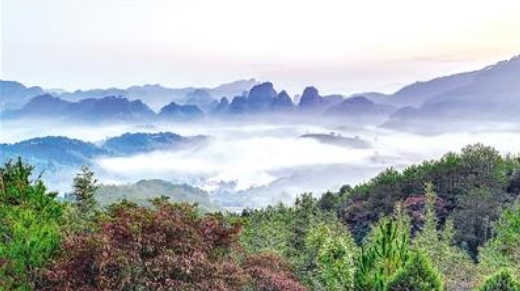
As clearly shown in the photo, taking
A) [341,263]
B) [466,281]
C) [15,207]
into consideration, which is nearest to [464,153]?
[466,281]

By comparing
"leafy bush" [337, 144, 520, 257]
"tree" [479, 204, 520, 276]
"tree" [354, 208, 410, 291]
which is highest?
"tree" [354, 208, 410, 291]

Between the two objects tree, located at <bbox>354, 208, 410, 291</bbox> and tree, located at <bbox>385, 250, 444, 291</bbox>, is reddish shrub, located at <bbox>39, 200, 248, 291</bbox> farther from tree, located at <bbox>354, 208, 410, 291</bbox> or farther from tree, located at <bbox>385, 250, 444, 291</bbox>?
tree, located at <bbox>385, 250, 444, 291</bbox>

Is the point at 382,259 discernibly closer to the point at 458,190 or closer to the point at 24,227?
the point at 24,227

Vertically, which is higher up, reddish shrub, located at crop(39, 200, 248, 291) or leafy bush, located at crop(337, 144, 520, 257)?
reddish shrub, located at crop(39, 200, 248, 291)

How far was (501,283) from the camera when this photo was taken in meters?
13.4

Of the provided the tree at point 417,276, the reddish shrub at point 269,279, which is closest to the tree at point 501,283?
the tree at point 417,276

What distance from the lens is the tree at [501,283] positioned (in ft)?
43.9

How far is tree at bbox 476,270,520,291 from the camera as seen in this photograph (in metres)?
13.4

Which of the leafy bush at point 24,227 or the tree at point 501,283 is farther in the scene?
the leafy bush at point 24,227

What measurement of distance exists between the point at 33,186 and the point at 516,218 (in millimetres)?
15597

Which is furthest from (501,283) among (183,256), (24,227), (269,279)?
(24,227)

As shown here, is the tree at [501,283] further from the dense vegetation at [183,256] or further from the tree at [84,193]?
the tree at [84,193]

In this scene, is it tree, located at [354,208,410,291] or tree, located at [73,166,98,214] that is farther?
tree, located at [73,166,98,214]

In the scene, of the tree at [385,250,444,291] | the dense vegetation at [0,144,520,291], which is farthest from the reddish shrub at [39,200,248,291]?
the tree at [385,250,444,291]
